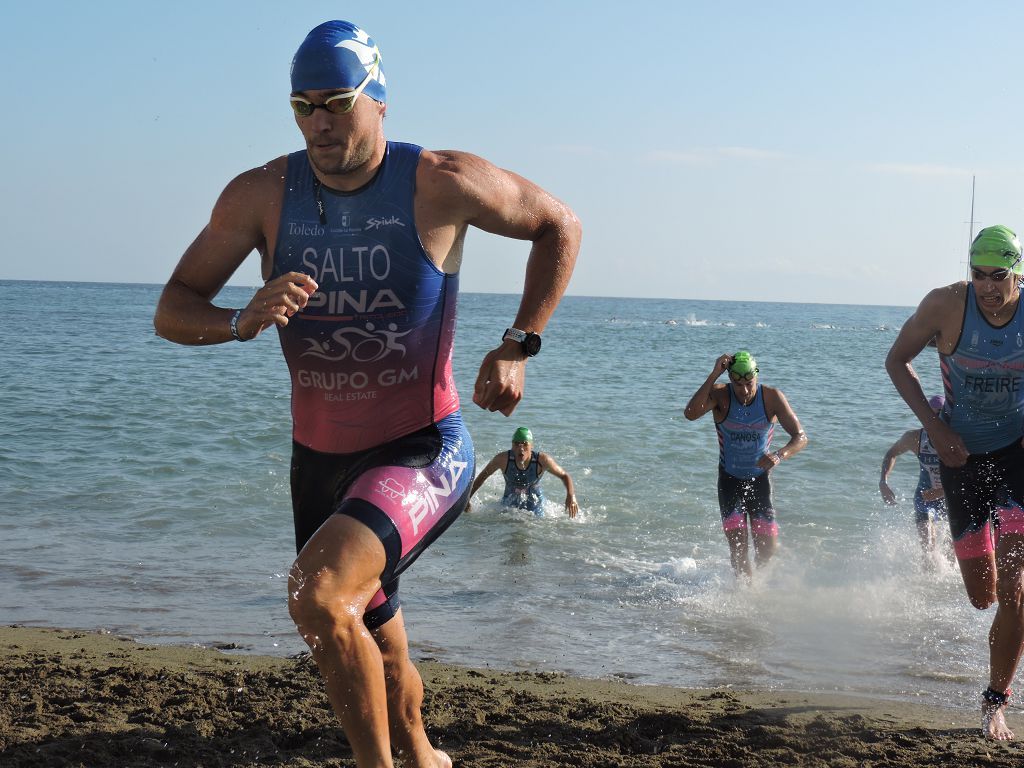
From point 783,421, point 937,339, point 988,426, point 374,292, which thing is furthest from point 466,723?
point 783,421

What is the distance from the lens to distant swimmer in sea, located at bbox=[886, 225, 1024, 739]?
509 cm

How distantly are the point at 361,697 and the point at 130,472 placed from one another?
40.0ft

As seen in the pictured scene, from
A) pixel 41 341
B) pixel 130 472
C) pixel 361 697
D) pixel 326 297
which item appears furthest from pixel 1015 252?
pixel 41 341

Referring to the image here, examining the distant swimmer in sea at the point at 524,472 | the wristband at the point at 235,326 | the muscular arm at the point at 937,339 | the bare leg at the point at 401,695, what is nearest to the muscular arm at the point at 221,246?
the wristband at the point at 235,326

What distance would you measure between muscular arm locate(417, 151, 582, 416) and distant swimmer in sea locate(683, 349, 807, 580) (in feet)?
19.4

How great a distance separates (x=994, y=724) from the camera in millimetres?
5238

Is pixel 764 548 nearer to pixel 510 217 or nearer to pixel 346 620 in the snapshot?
pixel 510 217

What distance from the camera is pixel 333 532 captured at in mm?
3062

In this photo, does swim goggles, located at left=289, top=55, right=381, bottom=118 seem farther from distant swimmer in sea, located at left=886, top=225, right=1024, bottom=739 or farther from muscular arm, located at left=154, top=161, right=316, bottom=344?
distant swimmer in sea, located at left=886, top=225, right=1024, bottom=739

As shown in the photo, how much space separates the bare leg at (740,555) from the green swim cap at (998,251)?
4961mm

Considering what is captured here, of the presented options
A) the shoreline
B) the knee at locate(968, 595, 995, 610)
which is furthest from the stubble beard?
the knee at locate(968, 595, 995, 610)

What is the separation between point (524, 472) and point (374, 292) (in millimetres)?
9592

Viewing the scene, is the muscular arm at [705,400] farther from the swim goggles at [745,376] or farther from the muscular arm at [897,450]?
the muscular arm at [897,450]

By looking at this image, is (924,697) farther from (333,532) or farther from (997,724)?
(333,532)
